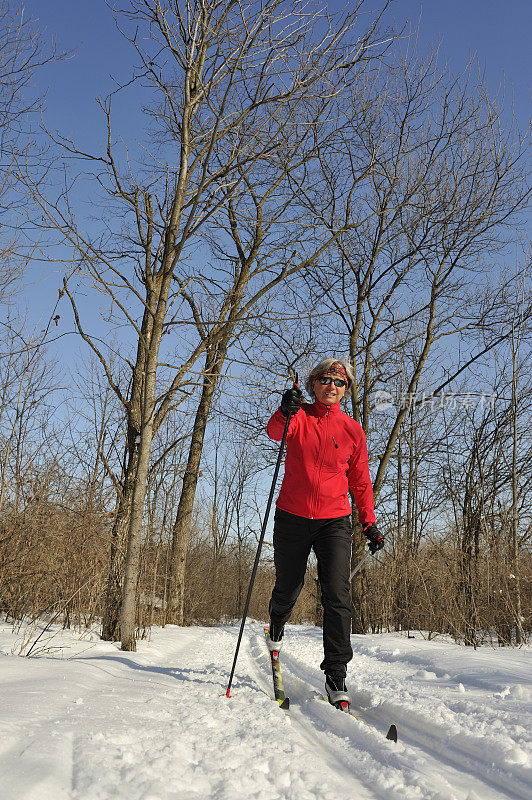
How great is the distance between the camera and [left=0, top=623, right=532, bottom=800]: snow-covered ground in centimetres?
183

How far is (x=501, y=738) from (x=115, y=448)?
772 cm

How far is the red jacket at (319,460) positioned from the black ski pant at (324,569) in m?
0.09

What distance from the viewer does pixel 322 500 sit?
154 inches

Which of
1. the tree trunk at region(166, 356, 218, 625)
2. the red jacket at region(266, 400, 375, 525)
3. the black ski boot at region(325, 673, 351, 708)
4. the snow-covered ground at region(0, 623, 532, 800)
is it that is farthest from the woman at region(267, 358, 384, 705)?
the tree trunk at region(166, 356, 218, 625)

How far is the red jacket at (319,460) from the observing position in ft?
12.9

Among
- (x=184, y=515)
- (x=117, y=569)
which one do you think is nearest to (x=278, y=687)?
(x=117, y=569)

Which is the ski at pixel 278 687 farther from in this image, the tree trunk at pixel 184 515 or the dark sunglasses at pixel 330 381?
the tree trunk at pixel 184 515

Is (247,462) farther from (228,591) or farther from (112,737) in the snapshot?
(112,737)

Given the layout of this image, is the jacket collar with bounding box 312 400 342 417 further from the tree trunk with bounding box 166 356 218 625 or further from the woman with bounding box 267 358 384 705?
the tree trunk with bounding box 166 356 218 625

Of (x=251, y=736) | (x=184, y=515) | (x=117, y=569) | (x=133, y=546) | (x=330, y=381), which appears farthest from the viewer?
(x=184, y=515)

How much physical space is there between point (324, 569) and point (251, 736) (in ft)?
4.78

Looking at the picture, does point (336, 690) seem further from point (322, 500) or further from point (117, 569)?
point (117, 569)

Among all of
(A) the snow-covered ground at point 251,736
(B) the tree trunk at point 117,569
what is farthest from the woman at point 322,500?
(B) the tree trunk at point 117,569

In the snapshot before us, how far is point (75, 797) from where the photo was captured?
1581 millimetres
